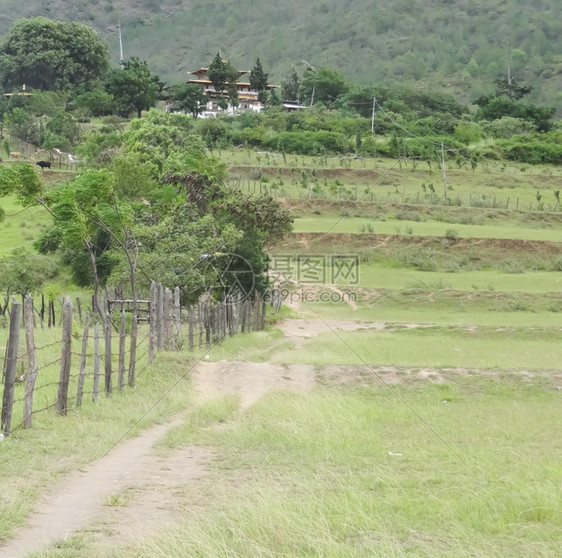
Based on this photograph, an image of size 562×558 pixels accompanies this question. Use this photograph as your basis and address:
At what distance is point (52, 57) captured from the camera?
317 ft

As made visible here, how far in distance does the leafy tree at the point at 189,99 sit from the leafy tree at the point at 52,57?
41.6ft

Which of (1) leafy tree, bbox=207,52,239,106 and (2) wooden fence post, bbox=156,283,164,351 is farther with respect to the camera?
(1) leafy tree, bbox=207,52,239,106

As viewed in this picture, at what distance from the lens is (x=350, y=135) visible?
7938cm

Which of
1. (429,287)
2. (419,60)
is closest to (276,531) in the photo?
(429,287)

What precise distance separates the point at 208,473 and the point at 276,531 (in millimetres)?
2834

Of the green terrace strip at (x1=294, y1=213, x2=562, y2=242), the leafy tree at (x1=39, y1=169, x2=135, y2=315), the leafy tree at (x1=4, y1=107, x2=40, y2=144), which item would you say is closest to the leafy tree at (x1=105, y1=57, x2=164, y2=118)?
the leafy tree at (x1=4, y1=107, x2=40, y2=144)

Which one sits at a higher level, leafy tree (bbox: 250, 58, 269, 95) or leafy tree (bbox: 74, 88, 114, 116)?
leafy tree (bbox: 250, 58, 269, 95)

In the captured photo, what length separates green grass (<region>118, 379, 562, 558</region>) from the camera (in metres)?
6.31

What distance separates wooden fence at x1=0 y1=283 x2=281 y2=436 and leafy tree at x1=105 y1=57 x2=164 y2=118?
57.0 meters

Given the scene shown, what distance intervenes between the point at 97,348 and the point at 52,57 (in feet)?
302

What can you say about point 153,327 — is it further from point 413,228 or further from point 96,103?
point 96,103

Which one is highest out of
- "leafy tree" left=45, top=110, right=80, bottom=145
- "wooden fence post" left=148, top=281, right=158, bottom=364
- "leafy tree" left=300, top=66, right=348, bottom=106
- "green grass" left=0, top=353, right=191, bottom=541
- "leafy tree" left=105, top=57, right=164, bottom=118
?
"leafy tree" left=300, top=66, right=348, bottom=106

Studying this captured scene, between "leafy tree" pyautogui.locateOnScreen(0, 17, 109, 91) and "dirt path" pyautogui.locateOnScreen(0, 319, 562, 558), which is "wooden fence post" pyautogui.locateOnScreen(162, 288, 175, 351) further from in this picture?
"leafy tree" pyautogui.locateOnScreen(0, 17, 109, 91)

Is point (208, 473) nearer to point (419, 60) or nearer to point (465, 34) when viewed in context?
point (419, 60)
